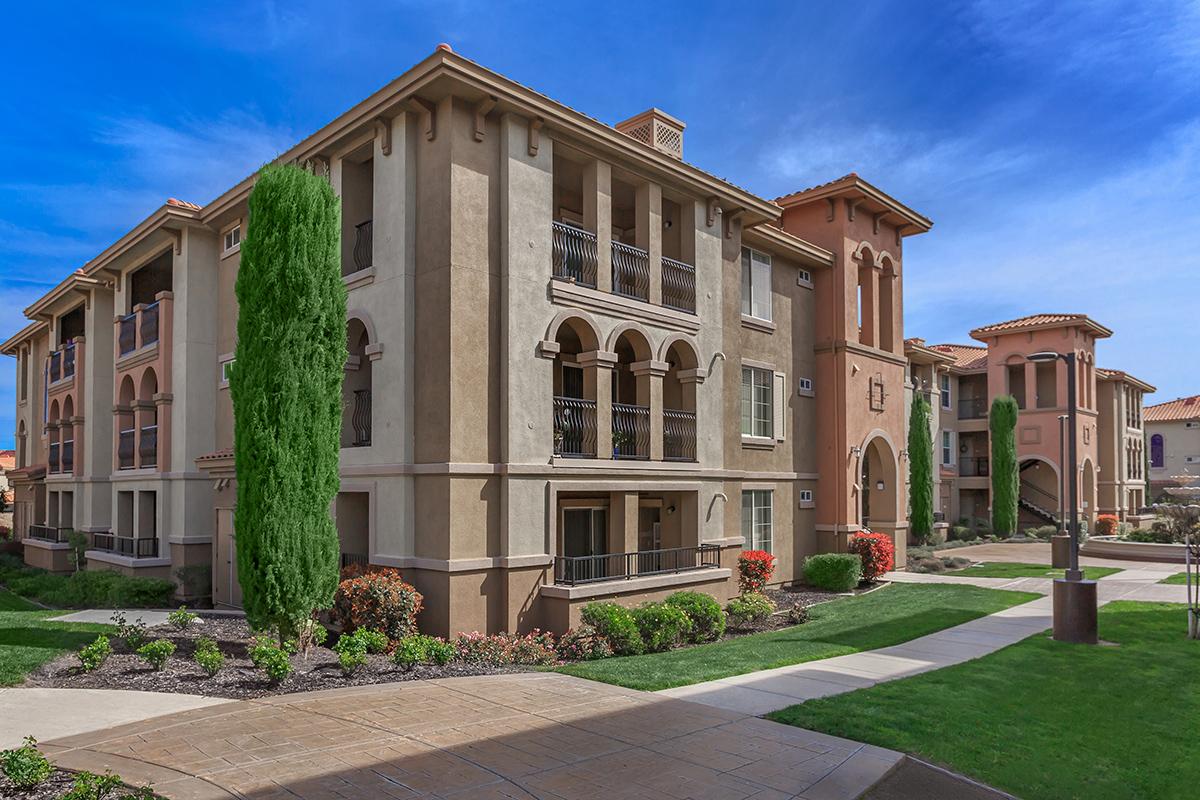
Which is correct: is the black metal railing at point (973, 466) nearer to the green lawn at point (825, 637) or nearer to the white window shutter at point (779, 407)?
the green lawn at point (825, 637)

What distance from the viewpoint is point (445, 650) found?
12.0m

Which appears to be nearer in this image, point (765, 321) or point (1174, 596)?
point (1174, 596)

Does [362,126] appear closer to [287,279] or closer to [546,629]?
[287,279]

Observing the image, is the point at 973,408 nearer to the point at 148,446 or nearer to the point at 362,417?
the point at 362,417

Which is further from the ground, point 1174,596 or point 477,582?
point 477,582

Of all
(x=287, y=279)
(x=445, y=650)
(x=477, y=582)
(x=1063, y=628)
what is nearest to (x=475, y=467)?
(x=477, y=582)

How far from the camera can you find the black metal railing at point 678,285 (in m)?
17.6

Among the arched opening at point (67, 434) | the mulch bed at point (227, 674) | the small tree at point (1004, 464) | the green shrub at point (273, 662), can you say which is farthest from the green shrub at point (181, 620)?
the small tree at point (1004, 464)

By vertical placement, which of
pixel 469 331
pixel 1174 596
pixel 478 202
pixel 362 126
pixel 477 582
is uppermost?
pixel 362 126

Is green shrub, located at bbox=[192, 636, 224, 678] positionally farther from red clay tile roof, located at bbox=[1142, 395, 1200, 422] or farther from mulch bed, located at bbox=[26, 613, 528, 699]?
red clay tile roof, located at bbox=[1142, 395, 1200, 422]

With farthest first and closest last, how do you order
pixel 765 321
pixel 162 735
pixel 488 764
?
pixel 765 321
pixel 162 735
pixel 488 764

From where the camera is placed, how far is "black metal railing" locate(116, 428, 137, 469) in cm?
2406

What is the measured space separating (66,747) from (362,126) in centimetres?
1106

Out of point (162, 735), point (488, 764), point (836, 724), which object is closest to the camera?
point (488, 764)
